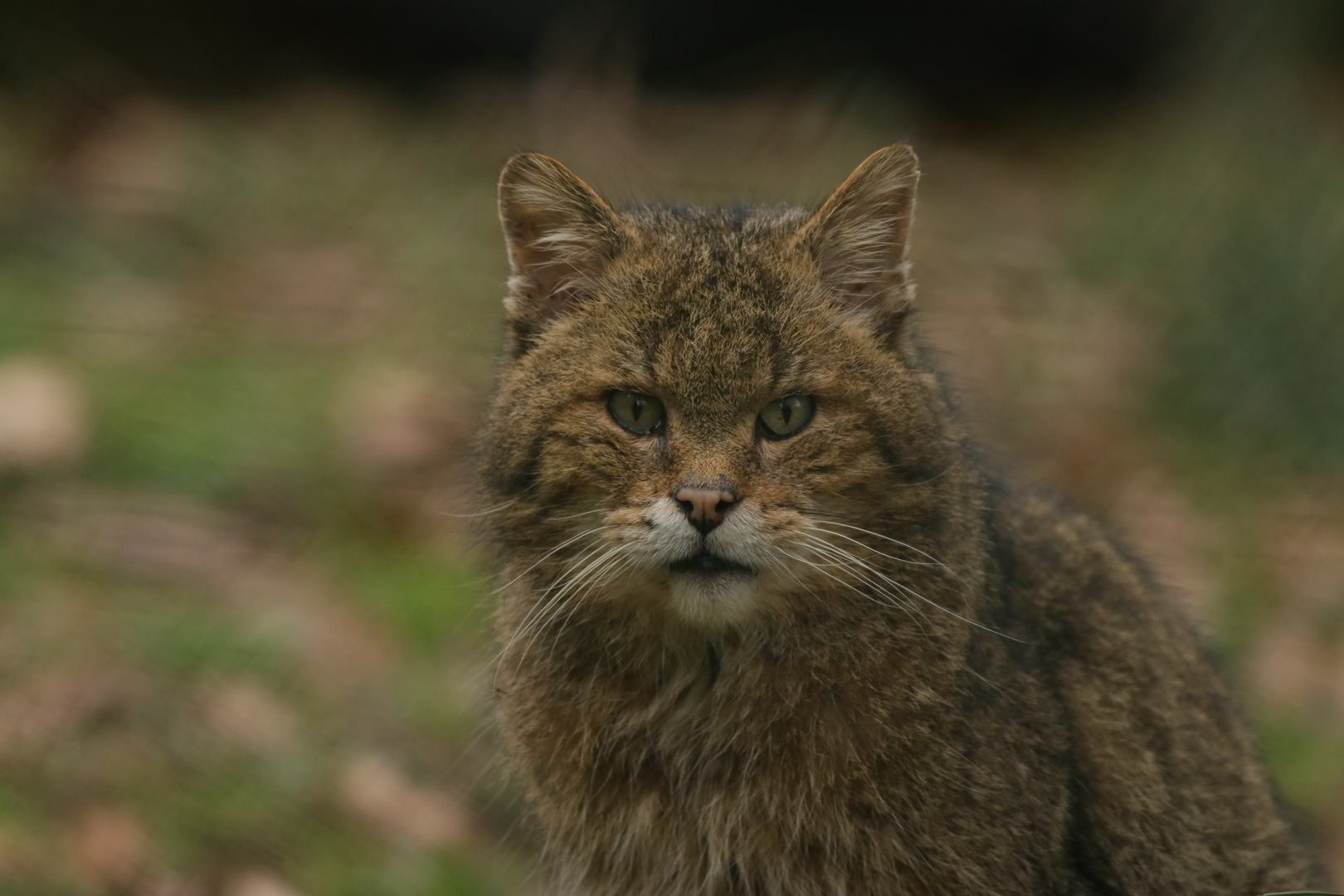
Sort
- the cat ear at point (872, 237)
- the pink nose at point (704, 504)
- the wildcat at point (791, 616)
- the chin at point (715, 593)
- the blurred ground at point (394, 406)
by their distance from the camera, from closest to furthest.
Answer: the pink nose at point (704, 504) < the chin at point (715, 593) < the wildcat at point (791, 616) < the cat ear at point (872, 237) < the blurred ground at point (394, 406)

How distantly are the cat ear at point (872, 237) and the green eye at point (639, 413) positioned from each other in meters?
0.66

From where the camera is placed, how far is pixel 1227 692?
15.7 ft

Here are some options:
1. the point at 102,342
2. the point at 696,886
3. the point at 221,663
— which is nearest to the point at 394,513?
the point at 221,663

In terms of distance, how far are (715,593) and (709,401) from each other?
522mm

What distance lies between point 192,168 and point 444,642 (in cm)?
490

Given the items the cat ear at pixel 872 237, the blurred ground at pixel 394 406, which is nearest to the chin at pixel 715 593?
the cat ear at pixel 872 237

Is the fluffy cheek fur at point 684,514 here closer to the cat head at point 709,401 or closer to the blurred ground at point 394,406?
the cat head at point 709,401

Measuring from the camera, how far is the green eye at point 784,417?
13.4 ft

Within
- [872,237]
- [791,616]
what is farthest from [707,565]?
[872,237]

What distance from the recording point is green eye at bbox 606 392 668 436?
4.11 metres

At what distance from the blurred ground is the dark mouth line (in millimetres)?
1064

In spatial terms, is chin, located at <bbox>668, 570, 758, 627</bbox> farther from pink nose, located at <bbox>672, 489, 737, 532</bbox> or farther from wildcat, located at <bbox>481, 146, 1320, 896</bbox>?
pink nose, located at <bbox>672, 489, 737, 532</bbox>

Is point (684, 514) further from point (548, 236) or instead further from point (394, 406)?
point (394, 406)

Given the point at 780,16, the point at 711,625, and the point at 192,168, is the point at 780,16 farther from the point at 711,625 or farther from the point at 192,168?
the point at 711,625
